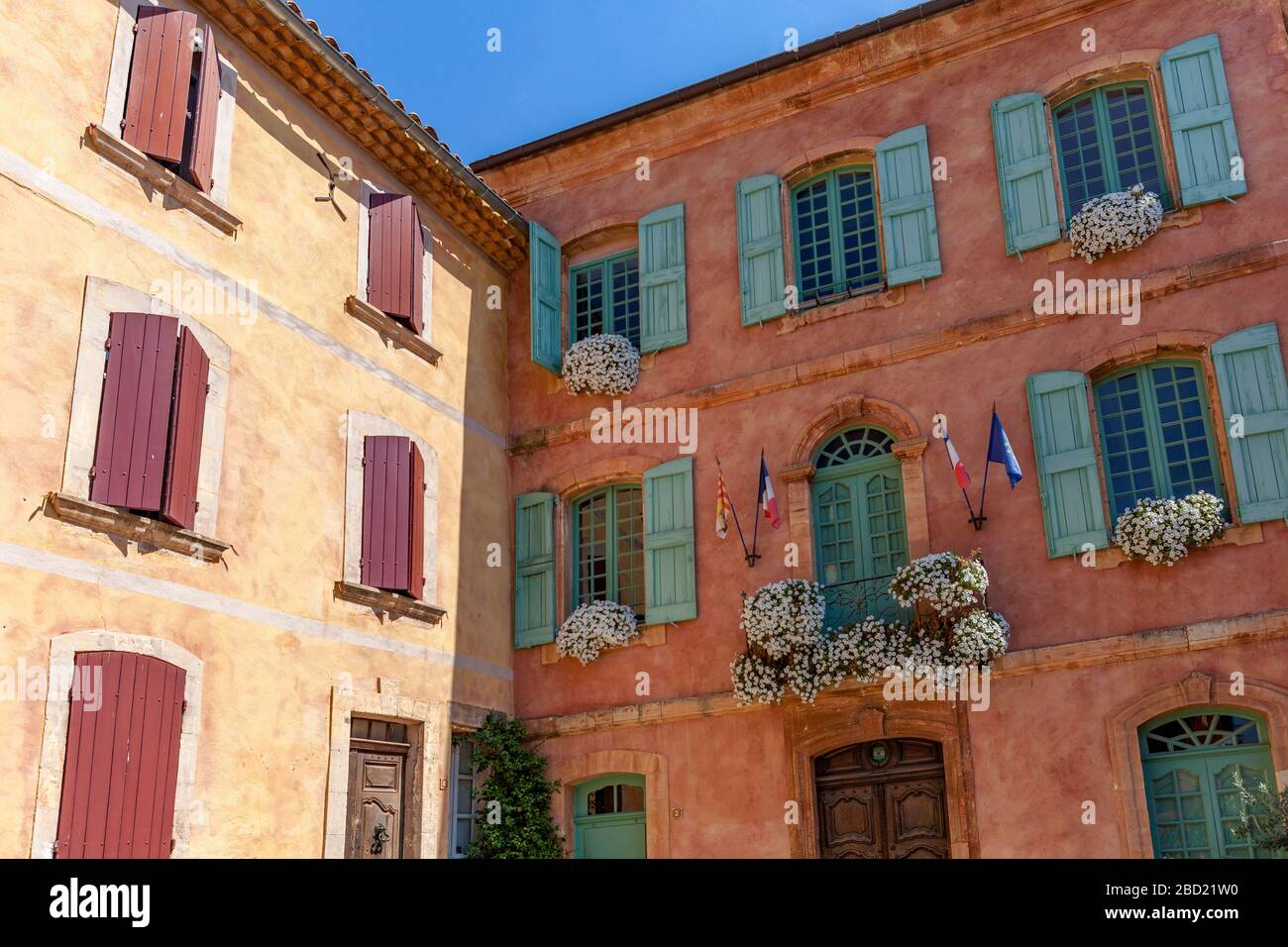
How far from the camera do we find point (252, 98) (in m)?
11.6

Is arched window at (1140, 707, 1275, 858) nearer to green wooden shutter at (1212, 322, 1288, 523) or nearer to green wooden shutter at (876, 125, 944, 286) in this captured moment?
green wooden shutter at (1212, 322, 1288, 523)

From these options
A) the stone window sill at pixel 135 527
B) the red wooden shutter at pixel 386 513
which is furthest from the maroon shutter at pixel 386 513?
the stone window sill at pixel 135 527

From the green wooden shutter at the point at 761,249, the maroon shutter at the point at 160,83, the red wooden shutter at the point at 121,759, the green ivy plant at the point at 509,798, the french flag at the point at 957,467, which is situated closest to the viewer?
the red wooden shutter at the point at 121,759

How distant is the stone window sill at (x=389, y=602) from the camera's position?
1141 centimetres

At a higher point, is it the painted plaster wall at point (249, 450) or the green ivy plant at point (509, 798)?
the painted plaster wall at point (249, 450)

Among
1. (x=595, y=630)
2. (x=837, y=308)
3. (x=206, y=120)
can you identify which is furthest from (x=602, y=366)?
(x=206, y=120)

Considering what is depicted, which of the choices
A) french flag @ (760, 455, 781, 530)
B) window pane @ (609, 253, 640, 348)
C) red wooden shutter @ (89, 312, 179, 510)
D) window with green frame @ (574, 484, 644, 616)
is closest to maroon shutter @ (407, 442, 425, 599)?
window with green frame @ (574, 484, 644, 616)

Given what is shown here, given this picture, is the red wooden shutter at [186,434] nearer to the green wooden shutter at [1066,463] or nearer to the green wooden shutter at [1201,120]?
the green wooden shutter at [1066,463]

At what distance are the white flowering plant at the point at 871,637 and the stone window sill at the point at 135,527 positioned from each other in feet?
15.5

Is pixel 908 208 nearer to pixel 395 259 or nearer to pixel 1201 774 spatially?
pixel 395 259

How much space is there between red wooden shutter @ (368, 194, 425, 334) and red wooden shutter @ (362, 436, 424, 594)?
4.67 ft

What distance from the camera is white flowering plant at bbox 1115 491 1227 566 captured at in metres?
10.5
